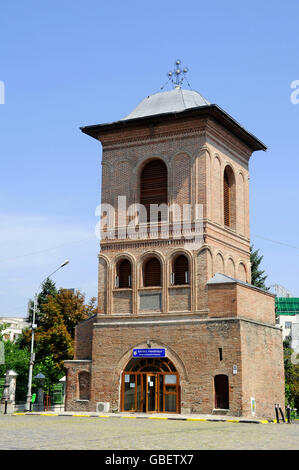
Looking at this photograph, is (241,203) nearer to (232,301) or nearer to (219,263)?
(219,263)

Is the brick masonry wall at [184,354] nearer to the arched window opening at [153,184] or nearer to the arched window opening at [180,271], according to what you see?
the arched window opening at [180,271]

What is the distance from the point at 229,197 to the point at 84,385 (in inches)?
509

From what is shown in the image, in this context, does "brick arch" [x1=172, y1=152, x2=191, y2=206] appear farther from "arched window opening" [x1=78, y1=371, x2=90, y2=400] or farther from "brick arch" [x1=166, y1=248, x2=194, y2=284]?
"arched window opening" [x1=78, y1=371, x2=90, y2=400]

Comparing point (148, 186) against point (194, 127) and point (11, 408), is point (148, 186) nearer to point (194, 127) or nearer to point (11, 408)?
point (194, 127)

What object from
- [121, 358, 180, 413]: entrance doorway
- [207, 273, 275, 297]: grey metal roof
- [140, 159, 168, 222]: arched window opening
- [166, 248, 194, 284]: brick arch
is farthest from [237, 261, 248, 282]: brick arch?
[121, 358, 180, 413]: entrance doorway

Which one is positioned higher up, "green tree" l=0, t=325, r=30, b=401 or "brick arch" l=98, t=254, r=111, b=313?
"brick arch" l=98, t=254, r=111, b=313

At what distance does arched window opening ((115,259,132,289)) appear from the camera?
32.4m

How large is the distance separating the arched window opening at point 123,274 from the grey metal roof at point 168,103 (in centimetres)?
793

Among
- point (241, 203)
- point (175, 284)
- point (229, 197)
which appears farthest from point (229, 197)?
point (175, 284)

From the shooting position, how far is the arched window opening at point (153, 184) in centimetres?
3253

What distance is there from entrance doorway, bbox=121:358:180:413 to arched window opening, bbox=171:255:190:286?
3961mm

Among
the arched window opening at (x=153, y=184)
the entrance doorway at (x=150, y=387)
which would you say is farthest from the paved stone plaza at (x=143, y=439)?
the arched window opening at (x=153, y=184)

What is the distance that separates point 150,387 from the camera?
97.9ft

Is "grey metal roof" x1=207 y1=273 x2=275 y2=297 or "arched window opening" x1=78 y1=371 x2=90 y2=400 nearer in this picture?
"grey metal roof" x1=207 y1=273 x2=275 y2=297
